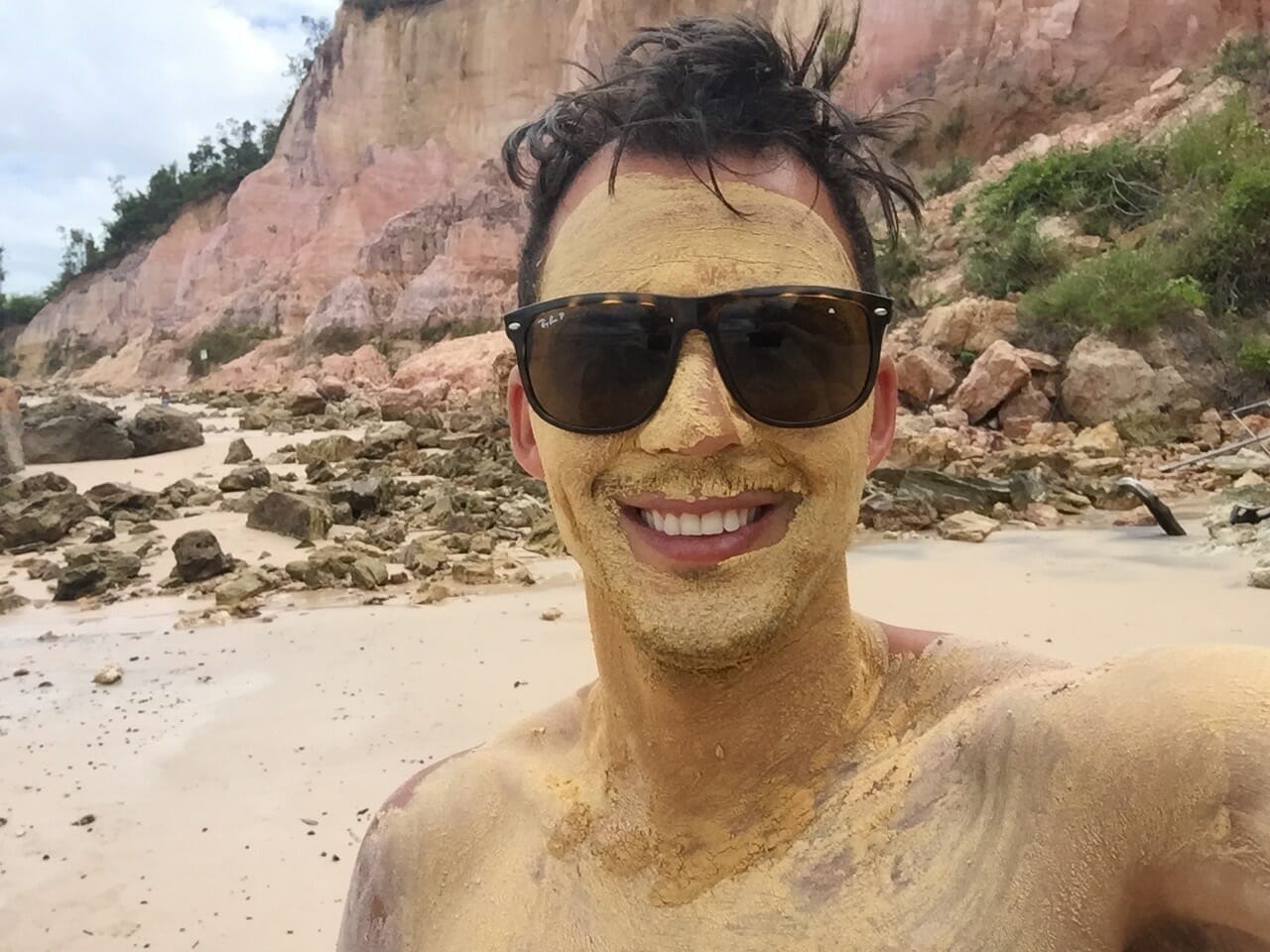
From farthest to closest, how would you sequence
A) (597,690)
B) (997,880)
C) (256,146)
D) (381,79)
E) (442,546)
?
1. (256,146)
2. (381,79)
3. (442,546)
4. (597,690)
5. (997,880)

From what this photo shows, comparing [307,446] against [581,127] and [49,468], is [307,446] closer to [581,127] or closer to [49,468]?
[49,468]

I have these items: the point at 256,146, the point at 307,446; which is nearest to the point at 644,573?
the point at 307,446

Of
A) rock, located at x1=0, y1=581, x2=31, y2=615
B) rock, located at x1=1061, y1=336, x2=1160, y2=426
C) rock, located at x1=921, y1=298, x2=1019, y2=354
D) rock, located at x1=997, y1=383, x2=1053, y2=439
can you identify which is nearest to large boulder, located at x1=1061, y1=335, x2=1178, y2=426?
rock, located at x1=1061, y1=336, x2=1160, y2=426

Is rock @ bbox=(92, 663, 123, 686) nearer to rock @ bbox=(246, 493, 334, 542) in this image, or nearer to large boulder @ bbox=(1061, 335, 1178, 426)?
rock @ bbox=(246, 493, 334, 542)

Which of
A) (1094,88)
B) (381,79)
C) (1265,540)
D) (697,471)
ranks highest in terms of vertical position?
(381,79)

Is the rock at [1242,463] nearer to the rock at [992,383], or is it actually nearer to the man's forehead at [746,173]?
the rock at [992,383]

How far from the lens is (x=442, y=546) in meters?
6.77

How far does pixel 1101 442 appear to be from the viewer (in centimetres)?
924

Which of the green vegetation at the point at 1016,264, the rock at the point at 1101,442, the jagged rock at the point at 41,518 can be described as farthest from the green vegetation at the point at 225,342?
the rock at the point at 1101,442

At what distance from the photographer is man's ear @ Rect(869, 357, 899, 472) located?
1.42 meters

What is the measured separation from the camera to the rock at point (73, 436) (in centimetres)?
1282

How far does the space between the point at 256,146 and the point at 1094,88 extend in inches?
1403

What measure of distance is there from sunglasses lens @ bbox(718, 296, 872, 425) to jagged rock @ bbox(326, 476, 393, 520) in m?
7.46

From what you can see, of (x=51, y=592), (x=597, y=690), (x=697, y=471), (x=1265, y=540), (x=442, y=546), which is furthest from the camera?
(x=442, y=546)
